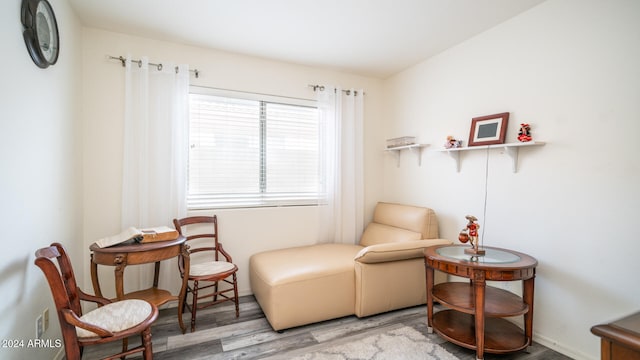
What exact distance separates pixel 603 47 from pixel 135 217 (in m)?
3.74

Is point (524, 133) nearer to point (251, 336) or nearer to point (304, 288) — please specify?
point (304, 288)

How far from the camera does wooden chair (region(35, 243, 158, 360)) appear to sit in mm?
1292

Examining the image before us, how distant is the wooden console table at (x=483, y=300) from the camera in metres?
1.79

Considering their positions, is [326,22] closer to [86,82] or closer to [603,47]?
[603,47]

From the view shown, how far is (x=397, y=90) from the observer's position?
3539mm

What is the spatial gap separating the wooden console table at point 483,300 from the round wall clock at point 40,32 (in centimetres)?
279

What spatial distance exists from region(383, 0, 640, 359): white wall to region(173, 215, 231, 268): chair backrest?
7.92ft

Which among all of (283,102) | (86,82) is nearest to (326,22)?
(283,102)

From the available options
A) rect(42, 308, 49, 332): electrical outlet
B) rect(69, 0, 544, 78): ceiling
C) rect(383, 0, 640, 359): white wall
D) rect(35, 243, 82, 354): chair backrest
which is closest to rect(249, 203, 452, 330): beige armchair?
rect(383, 0, 640, 359): white wall

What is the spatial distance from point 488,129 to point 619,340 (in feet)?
5.86

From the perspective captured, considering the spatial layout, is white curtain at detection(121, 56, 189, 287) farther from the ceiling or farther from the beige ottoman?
the beige ottoman

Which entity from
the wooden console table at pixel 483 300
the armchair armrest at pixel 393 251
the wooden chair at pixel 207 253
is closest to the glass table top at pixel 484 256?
the wooden console table at pixel 483 300

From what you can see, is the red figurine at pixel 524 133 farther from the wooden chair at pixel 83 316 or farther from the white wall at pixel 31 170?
the white wall at pixel 31 170

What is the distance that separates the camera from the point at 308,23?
2.34m
